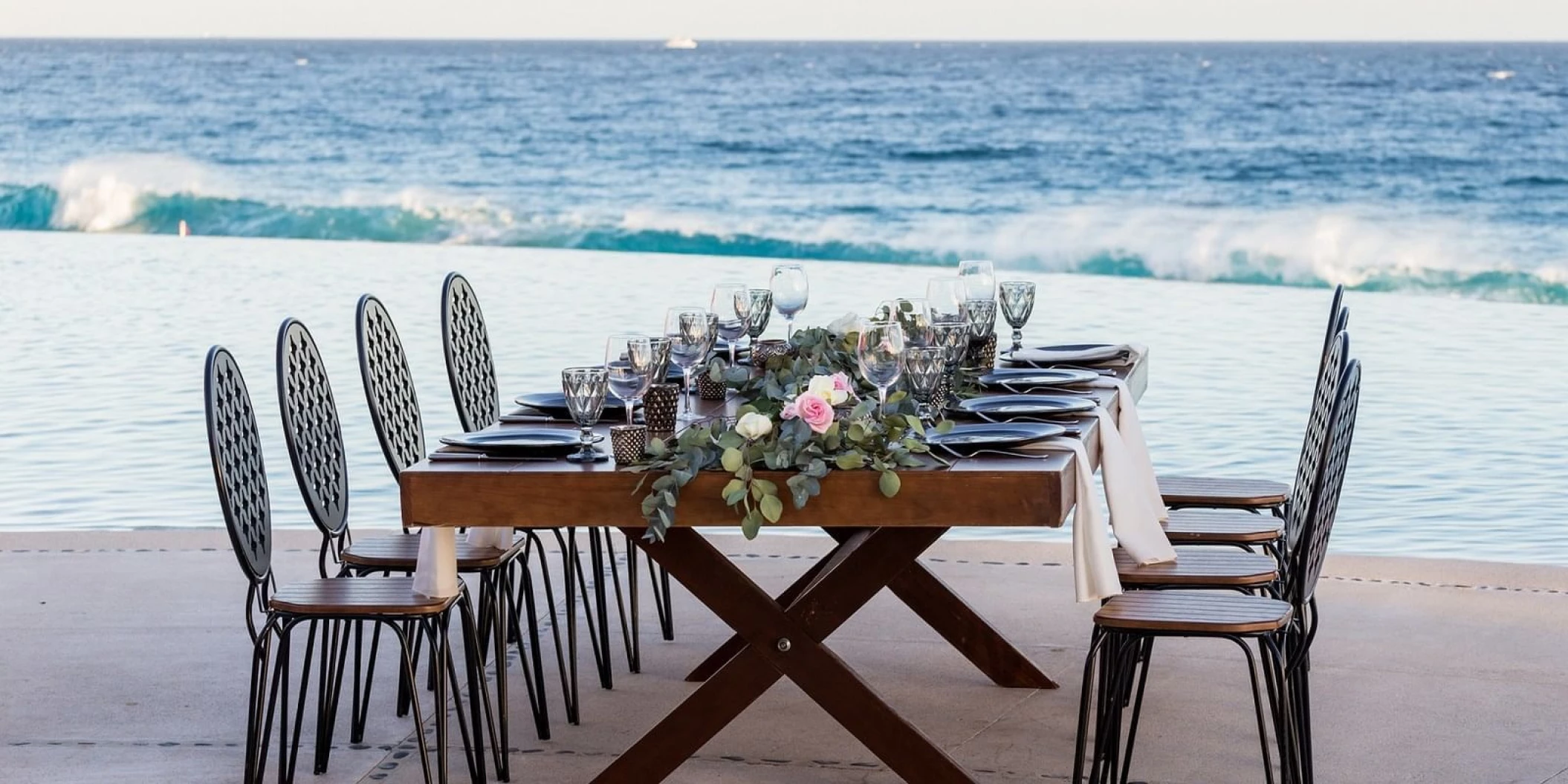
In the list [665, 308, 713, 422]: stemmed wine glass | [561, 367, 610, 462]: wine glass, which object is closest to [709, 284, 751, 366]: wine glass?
[665, 308, 713, 422]: stemmed wine glass

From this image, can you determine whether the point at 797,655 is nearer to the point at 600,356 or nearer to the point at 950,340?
the point at 950,340

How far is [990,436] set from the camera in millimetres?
3023

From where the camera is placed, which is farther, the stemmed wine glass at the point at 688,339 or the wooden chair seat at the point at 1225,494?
the wooden chair seat at the point at 1225,494

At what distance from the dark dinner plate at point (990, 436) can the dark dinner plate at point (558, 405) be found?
25.7 inches

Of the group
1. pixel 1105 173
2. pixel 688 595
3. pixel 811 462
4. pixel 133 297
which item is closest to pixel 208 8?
pixel 1105 173

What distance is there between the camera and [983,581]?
510 centimetres

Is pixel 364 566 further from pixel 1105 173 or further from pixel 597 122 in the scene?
pixel 597 122

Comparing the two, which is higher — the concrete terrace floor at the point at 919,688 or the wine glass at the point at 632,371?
the wine glass at the point at 632,371

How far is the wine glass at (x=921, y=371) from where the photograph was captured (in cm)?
314

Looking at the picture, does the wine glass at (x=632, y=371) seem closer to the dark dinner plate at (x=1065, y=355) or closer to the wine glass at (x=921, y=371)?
the wine glass at (x=921, y=371)

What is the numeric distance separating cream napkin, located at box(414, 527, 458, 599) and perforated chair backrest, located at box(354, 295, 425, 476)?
58 centimetres

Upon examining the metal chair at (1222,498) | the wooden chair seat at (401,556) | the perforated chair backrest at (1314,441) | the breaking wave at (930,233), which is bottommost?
the breaking wave at (930,233)

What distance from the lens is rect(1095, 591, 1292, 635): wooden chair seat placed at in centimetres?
317

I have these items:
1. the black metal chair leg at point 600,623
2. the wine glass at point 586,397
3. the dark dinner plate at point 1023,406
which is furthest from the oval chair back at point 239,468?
the dark dinner plate at point 1023,406
